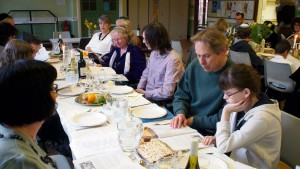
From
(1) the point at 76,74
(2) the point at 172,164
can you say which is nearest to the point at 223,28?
(1) the point at 76,74

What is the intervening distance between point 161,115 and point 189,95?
0.42 meters

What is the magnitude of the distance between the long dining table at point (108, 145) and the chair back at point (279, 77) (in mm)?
2302

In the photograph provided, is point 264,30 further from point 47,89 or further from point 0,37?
point 47,89

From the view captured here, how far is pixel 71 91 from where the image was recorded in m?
2.51

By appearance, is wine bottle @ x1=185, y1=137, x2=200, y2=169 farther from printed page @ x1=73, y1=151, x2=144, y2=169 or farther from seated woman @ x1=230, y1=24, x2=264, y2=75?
seated woman @ x1=230, y1=24, x2=264, y2=75

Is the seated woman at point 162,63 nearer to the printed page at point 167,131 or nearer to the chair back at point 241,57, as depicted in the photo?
the printed page at point 167,131

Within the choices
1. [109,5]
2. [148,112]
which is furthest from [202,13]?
[148,112]

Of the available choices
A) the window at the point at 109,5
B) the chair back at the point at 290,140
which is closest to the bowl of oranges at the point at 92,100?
the chair back at the point at 290,140

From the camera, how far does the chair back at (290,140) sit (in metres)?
1.67

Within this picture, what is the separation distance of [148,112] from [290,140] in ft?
2.91

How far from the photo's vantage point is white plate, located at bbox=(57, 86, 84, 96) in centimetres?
243

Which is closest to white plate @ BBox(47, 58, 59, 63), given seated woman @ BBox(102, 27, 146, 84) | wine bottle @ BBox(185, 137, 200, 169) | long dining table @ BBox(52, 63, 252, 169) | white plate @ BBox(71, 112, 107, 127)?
seated woman @ BBox(102, 27, 146, 84)

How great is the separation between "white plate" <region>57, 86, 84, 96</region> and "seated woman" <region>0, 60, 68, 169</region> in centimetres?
132

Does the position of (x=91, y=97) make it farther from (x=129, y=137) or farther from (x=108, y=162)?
(x=108, y=162)
